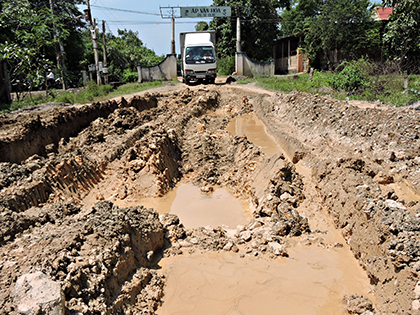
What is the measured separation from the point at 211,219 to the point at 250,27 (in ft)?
89.3

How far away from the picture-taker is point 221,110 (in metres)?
17.1

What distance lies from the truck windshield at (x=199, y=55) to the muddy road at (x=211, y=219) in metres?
10.2

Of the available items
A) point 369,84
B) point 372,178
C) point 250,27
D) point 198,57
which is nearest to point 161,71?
point 198,57

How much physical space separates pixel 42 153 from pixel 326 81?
40.6 ft

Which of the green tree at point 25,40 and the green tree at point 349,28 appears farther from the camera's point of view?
the green tree at point 349,28

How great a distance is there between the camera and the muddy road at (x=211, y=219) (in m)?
4.05

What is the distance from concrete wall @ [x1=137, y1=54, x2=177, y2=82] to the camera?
24.4 meters

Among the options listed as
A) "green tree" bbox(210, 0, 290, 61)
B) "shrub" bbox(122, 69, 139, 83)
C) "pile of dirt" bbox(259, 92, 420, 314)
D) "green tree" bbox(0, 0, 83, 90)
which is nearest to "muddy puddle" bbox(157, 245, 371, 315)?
"pile of dirt" bbox(259, 92, 420, 314)

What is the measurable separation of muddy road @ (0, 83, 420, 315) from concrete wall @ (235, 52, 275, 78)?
14.6m

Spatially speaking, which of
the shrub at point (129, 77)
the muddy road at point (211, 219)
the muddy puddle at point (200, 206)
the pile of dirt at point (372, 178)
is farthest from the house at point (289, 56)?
the muddy puddle at point (200, 206)

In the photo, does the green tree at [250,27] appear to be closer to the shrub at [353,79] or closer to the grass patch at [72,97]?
the grass patch at [72,97]

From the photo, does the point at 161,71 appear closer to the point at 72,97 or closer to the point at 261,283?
the point at 72,97

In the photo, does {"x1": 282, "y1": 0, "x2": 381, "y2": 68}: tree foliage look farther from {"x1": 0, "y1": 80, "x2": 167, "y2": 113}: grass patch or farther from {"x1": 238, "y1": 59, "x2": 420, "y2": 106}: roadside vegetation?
{"x1": 0, "y1": 80, "x2": 167, "y2": 113}: grass patch

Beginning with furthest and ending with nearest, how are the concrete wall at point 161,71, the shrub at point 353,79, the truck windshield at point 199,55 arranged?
the concrete wall at point 161,71 < the truck windshield at point 199,55 < the shrub at point 353,79
